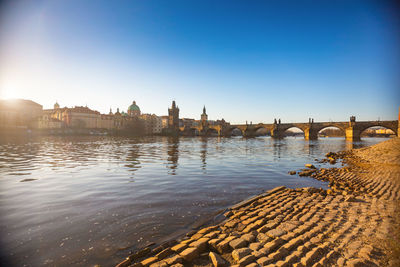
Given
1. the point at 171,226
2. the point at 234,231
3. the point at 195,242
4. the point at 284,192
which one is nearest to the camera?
the point at 195,242

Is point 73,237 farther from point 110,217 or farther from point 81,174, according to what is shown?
point 81,174

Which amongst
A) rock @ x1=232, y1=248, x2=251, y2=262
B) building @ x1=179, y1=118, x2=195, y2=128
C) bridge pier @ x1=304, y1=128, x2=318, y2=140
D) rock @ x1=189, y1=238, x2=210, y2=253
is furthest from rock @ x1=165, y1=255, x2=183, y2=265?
building @ x1=179, y1=118, x2=195, y2=128

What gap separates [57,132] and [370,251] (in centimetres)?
11172

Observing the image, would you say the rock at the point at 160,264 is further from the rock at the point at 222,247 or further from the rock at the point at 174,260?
the rock at the point at 222,247

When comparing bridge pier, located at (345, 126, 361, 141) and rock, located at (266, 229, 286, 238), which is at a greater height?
bridge pier, located at (345, 126, 361, 141)

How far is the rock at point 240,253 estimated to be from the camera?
13.0ft

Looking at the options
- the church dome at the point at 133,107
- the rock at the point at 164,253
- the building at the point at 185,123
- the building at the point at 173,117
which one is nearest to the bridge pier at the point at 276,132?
the building at the point at 173,117

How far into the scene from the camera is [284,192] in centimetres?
896

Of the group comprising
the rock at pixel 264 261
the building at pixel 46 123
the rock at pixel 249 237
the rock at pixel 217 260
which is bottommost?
the rock at pixel 217 260

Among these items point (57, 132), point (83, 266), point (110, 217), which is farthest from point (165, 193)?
point (57, 132)

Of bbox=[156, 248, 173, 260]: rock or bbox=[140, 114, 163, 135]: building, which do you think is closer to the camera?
bbox=[156, 248, 173, 260]: rock

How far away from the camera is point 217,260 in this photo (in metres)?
3.87

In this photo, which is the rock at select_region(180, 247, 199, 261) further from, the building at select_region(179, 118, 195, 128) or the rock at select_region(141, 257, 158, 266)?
the building at select_region(179, 118, 195, 128)

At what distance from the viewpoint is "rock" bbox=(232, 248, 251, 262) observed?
156 inches
